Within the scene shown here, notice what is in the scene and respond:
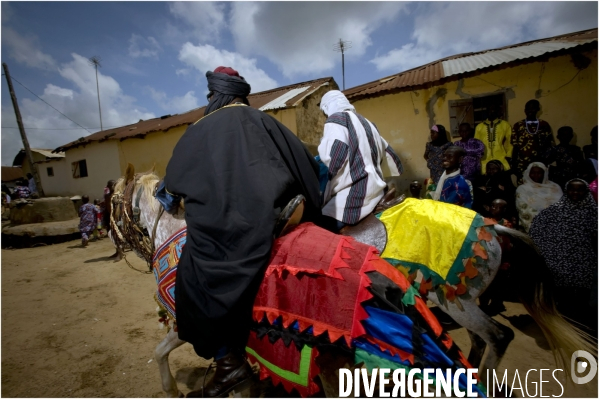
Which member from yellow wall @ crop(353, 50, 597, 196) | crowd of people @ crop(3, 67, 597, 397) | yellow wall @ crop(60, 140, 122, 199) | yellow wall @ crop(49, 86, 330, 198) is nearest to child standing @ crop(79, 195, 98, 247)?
yellow wall @ crop(49, 86, 330, 198)

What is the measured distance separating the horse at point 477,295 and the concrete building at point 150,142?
5.53 meters

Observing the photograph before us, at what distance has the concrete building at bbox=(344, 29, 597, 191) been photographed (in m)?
5.34

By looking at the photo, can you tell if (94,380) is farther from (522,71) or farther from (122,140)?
(122,140)

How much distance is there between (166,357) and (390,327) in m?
1.86

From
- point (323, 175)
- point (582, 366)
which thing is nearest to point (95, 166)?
point (323, 175)

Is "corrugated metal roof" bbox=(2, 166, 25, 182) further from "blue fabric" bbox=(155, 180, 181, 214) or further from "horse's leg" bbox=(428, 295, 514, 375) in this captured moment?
"horse's leg" bbox=(428, 295, 514, 375)

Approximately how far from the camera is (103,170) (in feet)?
50.2

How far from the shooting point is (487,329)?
231 centimetres

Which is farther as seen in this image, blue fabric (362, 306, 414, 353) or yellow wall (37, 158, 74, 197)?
yellow wall (37, 158, 74, 197)

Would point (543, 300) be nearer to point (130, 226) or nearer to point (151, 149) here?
point (130, 226)

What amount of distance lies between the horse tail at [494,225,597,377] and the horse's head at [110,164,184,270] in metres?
2.79

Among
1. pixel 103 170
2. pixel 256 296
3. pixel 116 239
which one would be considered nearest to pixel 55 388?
pixel 116 239

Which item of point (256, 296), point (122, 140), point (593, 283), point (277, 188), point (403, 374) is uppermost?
point (122, 140)

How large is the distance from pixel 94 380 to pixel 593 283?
5.38 m
